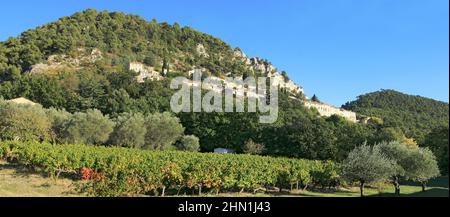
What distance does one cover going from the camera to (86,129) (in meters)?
42.5

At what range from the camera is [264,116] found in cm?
6800

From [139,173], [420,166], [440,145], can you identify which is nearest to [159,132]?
[139,173]

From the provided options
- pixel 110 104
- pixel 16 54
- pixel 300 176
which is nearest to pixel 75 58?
pixel 16 54

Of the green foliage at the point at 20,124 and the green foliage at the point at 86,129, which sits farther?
the green foliage at the point at 86,129

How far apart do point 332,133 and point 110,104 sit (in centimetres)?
3452

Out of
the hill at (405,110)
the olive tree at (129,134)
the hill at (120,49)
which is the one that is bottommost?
the olive tree at (129,134)

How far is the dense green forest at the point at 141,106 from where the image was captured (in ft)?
147

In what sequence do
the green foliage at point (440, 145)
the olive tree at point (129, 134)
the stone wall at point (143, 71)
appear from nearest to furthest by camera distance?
1. the olive tree at point (129, 134)
2. the green foliage at point (440, 145)
3. the stone wall at point (143, 71)

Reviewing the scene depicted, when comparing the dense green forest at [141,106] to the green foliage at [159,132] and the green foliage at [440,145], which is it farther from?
the green foliage at [440,145]

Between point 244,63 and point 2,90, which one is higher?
point 244,63

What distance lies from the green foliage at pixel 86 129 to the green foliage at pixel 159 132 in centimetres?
589

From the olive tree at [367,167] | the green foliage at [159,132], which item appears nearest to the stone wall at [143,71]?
the green foliage at [159,132]

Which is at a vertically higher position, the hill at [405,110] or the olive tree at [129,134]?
the hill at [405,110]
